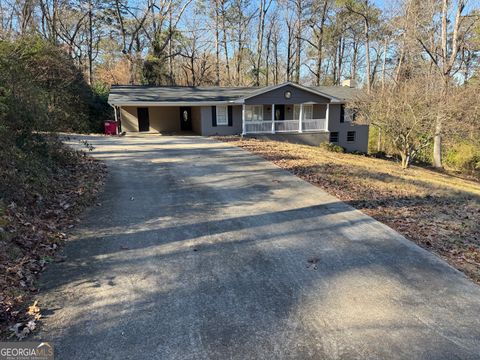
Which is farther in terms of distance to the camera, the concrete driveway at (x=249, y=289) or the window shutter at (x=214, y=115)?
the window shutter at (x=214, y=115)

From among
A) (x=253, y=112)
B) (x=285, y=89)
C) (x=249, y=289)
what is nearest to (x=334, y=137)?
(x=285, y=89)

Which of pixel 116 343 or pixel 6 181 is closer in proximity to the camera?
pixel 116 343

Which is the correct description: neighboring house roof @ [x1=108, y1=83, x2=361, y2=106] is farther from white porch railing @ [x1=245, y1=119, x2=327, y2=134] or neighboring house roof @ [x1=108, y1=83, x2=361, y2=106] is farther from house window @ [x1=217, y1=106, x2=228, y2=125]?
white porch railing @ [x1=245, y1=119, x2=327, y2=134]

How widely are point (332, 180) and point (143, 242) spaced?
560 centimetres

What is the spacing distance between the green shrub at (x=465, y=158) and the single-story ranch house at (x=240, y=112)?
25.0 ft

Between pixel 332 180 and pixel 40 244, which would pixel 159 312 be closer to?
pixel 40 244

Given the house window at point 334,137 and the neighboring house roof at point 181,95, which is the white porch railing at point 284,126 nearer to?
the house window at point 334,137

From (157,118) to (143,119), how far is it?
875 mm

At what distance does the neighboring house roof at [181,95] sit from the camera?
2025 cm

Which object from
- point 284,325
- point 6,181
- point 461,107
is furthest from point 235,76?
point 284,325

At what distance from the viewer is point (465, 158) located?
2464 centimetres

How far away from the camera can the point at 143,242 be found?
16.1 ft

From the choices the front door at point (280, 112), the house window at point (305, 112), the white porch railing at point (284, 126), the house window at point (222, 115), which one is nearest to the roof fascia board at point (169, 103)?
the house window at point (222, 115)

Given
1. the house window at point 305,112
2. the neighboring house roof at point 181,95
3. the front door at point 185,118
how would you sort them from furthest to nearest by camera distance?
the house window at point 305,112, the front door at point 185,118, the neighboring house roof at point 181,95
